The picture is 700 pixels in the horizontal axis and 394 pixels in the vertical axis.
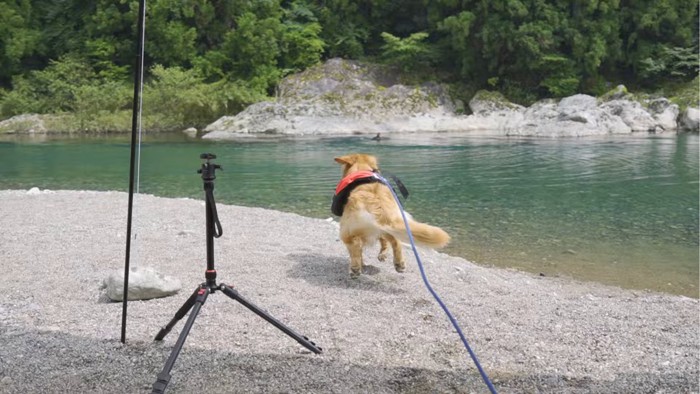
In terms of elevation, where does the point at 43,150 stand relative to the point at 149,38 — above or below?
below

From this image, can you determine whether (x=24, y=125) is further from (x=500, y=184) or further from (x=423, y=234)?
(x=423, y=234)

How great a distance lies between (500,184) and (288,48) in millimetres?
27402

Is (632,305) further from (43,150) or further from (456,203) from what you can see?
(43,150)

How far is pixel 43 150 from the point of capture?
22.3 metres

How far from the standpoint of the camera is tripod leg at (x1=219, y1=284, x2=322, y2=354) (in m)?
3.37

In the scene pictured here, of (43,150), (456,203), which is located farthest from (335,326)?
(43,150)

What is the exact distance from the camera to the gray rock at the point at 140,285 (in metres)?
4.42

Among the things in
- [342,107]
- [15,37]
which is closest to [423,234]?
[342,107]

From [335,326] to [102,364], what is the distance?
148 cm

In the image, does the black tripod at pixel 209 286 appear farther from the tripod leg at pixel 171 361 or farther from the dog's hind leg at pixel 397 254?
the dog's hind leg at pixel 397 254

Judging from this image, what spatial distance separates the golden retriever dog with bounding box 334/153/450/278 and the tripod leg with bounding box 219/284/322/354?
1.65 m

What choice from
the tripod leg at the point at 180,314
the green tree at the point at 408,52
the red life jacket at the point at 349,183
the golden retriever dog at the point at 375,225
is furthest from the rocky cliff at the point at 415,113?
the tripod leg at the point at 180,314

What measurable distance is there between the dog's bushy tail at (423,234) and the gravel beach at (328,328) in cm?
45

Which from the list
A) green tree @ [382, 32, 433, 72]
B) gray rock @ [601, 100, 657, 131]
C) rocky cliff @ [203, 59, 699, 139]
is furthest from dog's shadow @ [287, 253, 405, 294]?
green tree @ [382, 32, 433, 72]
